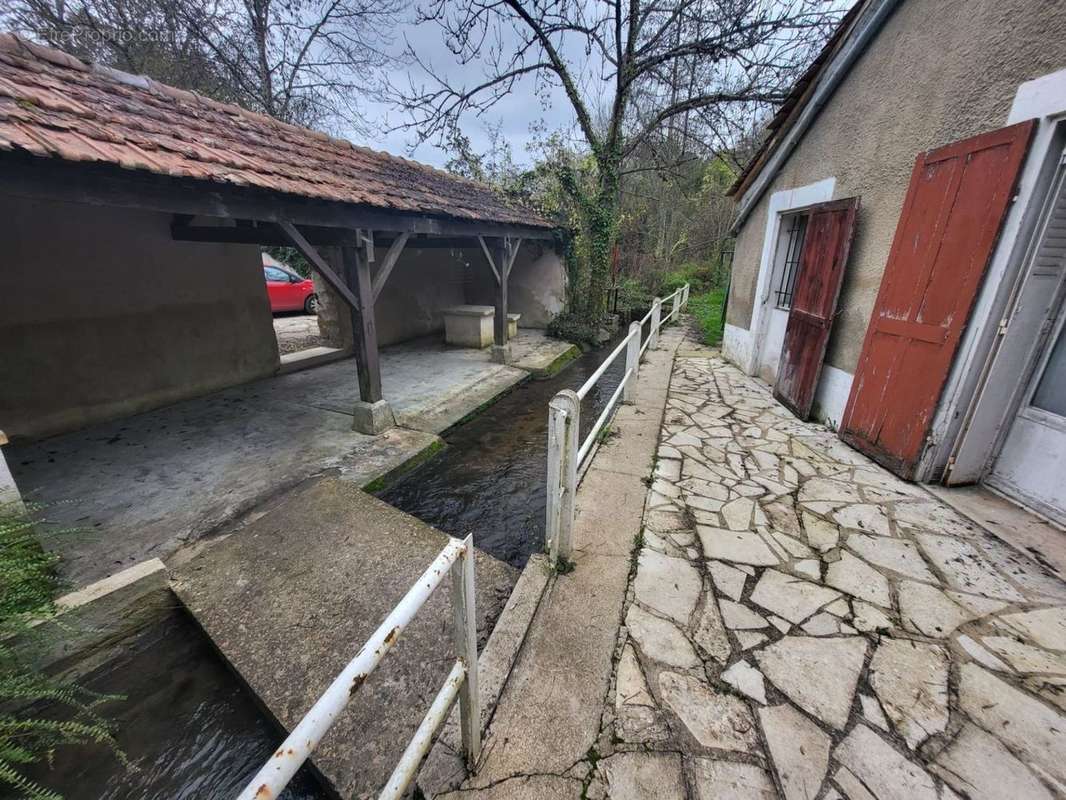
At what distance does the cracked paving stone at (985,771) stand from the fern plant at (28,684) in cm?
294

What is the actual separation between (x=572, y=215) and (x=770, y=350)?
612cm

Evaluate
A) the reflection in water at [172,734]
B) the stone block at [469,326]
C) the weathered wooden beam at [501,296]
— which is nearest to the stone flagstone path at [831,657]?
the reflection in water at [172,734]

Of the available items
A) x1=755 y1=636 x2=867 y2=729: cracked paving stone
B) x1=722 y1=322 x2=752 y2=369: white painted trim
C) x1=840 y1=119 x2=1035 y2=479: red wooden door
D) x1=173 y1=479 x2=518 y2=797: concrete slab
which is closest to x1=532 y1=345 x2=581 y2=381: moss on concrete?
x1=722 y1=322 x2=752 y2=369: white painted trim

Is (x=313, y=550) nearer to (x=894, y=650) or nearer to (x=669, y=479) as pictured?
(x=669, y=479)

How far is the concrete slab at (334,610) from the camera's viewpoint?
182 centimetres

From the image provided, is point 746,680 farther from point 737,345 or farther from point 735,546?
point 737,345

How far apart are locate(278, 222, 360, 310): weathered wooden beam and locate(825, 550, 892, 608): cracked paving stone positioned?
465cm

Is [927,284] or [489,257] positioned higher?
[489,257]

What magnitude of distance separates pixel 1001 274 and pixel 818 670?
2.81m

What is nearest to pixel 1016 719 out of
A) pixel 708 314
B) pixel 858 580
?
pixel 858 580

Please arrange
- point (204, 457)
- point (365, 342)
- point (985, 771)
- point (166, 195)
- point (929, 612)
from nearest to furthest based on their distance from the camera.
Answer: point (985, 771)
point (929, 612)
point (166, 195)
point (204, 457)
point (365, 342)

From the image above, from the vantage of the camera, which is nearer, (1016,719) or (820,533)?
(1016,719)

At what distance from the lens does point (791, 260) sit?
5.65m

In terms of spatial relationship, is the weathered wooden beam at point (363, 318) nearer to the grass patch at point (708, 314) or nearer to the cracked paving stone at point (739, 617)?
the cracked paving stone at point (739, 617)
